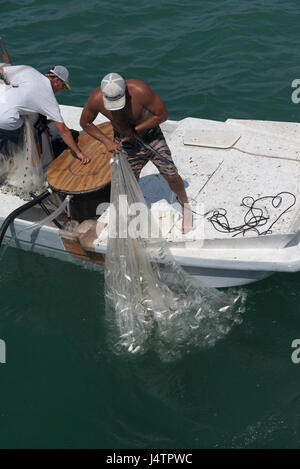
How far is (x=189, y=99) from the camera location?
345 inches

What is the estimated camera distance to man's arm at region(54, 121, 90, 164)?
6000mm

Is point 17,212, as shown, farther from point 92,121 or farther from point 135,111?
point 135,111

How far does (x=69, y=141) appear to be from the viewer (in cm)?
609

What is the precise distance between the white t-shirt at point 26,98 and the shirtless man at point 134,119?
2.39 ft

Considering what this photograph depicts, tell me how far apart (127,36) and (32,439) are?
7.89 metres

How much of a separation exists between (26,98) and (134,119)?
1437 millimetres

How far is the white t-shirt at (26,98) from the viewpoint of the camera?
19.2ft

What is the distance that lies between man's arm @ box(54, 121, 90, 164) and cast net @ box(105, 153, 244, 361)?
3.60 feet

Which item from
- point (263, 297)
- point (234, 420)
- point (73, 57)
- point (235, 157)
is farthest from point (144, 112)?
point (73, 57)

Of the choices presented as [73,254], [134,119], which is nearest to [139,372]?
[73,254]
